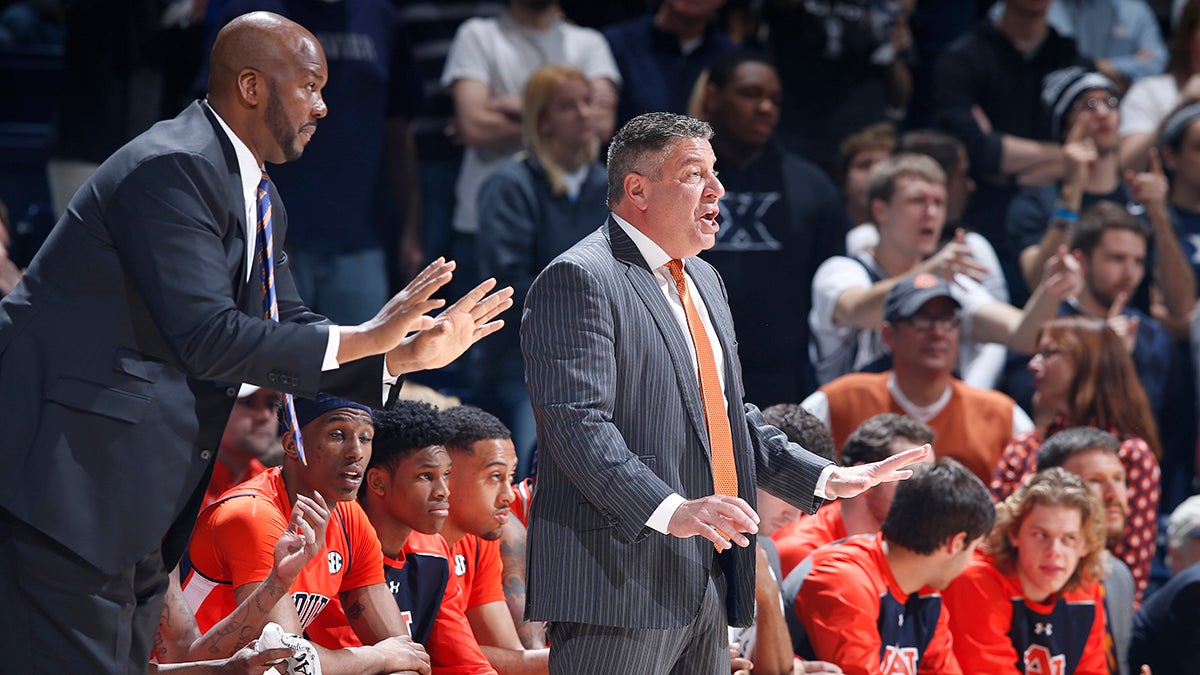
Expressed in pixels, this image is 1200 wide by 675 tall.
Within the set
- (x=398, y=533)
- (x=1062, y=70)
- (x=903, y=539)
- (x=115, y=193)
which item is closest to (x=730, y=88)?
(x=1062, y=70)

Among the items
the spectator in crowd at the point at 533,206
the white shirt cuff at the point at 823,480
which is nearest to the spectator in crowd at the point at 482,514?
the white shirt cuff at the point at 823,480

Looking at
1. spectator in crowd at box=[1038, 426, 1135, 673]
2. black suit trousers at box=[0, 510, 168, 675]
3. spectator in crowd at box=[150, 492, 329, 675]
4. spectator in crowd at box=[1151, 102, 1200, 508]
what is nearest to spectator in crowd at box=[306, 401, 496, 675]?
spectator in crowd at box=[150, 492, 329, 675]

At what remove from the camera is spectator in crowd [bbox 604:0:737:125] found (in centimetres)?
691

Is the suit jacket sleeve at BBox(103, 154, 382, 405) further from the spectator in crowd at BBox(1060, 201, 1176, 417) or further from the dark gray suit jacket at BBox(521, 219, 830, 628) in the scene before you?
the spectator in crowd at BBox(1060, 201, 1176, 417)

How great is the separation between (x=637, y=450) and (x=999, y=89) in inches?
187

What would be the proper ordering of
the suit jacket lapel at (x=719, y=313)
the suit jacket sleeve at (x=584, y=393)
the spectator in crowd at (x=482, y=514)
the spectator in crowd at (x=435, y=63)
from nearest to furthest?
the suit jacket sleeve at (x=584, y=393), the suit jacket lapel at (x=719, y=313), the spectator in crowd at (x=482, y=514), the spectator in crowd at (x=435, y=63)

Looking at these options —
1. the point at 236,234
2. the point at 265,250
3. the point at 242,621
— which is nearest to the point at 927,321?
the point at 242,621

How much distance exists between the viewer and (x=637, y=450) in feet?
10.5

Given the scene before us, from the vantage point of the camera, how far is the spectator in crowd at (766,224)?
20.3ft

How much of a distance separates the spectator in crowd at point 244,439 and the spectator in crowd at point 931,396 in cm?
191

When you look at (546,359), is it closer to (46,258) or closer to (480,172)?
(46,258)

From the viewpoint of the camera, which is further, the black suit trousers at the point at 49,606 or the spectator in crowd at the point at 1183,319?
the spectator in crowd at the point at 1183,319

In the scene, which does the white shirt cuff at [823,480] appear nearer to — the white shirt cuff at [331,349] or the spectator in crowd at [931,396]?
the white shirt cuff at [331,349]

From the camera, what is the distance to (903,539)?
4.55 meters
